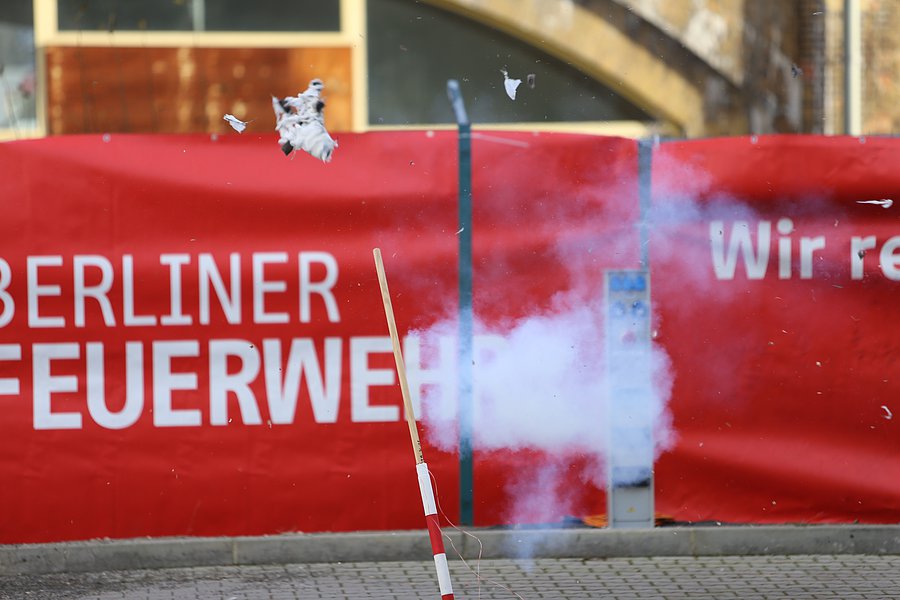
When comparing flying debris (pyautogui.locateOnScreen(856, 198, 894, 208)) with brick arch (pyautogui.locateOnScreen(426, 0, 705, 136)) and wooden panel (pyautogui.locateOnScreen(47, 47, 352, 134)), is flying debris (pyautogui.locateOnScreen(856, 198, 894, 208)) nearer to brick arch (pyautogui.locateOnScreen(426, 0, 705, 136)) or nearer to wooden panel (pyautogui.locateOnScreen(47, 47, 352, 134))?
brick arch (pyautogui.locateOnScreen(426, 0, 705, 136))

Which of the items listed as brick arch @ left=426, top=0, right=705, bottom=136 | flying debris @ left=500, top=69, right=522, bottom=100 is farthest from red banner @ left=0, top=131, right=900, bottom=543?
flying debris @ left=500, top=69, right=522, bottom=100

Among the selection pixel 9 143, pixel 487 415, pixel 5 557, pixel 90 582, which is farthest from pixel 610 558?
pixel 9 143

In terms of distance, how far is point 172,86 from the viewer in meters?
11.6

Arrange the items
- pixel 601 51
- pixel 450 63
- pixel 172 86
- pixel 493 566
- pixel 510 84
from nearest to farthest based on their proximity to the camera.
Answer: pixel 493 566 < pixel 172 86 < pixel 450 63 < pixel 601 51 < pixel 510 84

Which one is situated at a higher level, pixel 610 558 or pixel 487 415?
pixel 487 415

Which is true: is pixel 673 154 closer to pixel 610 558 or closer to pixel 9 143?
pixel 610 558

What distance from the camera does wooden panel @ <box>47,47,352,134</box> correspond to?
11.5 m


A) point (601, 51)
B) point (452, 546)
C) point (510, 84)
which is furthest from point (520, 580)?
point (510, 84)

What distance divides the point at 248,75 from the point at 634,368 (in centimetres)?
525

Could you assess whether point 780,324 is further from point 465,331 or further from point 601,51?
point 601,51

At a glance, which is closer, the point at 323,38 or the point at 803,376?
the point at 803,376

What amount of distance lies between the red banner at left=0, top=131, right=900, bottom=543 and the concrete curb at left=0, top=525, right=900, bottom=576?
10 centimetres

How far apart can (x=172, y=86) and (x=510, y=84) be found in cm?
304

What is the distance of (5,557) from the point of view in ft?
24.4
